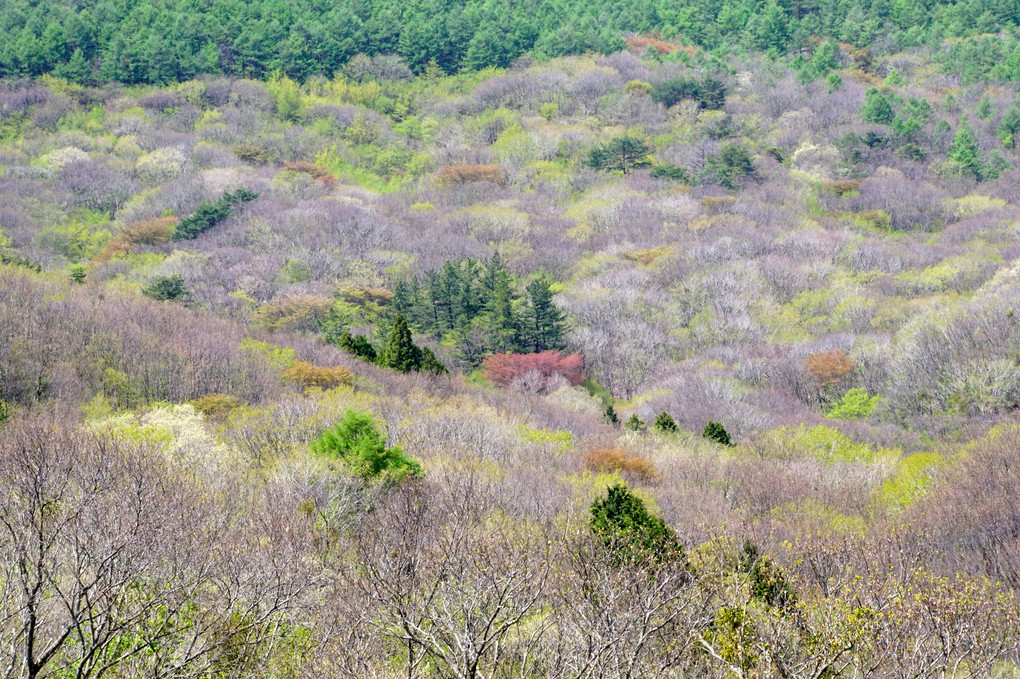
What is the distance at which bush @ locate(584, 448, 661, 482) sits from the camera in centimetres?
2906

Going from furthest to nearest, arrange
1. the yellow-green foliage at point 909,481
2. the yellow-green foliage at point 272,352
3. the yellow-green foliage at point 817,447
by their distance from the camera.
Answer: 1. the yellow-green foliage at point 272,352
2. the yellow-green foliage at point 817,447
3. the yellow-green foliage at point 909,481

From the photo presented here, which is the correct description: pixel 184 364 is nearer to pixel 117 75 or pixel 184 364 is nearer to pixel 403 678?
pixel 403 678

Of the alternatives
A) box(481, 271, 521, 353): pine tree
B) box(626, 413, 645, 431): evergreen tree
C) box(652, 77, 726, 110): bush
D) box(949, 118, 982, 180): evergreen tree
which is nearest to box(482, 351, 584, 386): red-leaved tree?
box(481, 271, 521, 353): pine tree

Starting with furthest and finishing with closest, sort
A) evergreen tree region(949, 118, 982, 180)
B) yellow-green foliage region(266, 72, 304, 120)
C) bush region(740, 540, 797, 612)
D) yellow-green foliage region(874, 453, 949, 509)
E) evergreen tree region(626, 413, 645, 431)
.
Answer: yellow-green foliage region(266, 72, 304, 120) < evergreen tree region(949, 118, 982, 180) < evergreen tree region(626, 413, 645, 431) < yellow-green foliage region(874, 453, 949, 509) < bush region(740, 540, 797, 612)

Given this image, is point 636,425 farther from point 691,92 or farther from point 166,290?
point 691,92

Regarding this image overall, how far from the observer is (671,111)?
87000 millimetres

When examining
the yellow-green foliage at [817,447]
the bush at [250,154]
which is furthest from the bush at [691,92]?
the yellow-green foliage at [817,447]

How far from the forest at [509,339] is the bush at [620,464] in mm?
155

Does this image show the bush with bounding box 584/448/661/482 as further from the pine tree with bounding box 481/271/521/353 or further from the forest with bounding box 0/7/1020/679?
the pine tree with bounding box 481/271/521/353

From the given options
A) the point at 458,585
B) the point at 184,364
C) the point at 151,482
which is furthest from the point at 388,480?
the point at 184,364

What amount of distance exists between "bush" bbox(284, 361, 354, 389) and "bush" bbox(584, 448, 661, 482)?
10.9 metres

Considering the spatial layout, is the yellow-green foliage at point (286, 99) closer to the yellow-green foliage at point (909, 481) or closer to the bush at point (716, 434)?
the bush at point (716, 434)

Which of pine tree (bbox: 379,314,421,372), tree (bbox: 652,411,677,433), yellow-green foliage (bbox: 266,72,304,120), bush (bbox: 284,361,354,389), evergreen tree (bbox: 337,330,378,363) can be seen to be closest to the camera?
bush (bbox: 284,361,354,389)

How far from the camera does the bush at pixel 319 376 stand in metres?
Answer: 35.4
